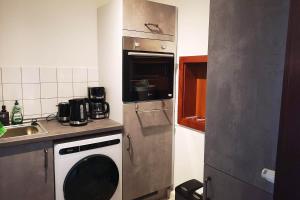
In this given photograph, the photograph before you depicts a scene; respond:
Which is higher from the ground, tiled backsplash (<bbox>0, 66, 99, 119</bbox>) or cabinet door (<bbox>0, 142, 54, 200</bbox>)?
tiled backsplash (<bbox>0, 66, 99, 119</bbox>)

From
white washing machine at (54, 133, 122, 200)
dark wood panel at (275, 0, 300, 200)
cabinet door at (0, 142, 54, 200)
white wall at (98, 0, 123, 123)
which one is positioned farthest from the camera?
white wall at (98, 0, 123, 123)

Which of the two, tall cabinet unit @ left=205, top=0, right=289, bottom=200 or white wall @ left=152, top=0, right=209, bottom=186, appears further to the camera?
white wall @ left=152, top=0, right=209, bottom=186

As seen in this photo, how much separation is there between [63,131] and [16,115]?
1.85 feet

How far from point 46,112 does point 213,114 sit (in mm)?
1714

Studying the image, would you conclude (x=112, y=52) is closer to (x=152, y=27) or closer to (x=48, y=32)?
(x=152, y=27)

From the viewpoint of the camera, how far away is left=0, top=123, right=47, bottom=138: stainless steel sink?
6.45 ft

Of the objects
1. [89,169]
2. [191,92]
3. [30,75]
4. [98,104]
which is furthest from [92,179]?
[191,92]

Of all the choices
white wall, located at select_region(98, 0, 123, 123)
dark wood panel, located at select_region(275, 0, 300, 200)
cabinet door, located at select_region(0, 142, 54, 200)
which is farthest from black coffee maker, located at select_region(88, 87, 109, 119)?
dark wood panel, located at select_region(275, 0, 300, 200)

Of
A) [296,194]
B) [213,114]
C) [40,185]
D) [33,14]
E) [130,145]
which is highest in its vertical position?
[33,14]

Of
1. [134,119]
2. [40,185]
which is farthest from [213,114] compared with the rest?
[40,185]

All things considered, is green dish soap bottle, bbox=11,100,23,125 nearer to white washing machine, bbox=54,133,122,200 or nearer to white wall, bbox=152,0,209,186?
white washing machine, bbox=54,133,122,200

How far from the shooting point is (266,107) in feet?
3.28

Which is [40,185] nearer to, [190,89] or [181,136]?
[181,136]

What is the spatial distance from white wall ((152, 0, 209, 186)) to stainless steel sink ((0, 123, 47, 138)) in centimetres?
130
